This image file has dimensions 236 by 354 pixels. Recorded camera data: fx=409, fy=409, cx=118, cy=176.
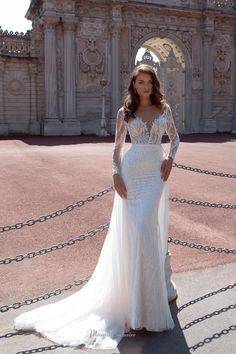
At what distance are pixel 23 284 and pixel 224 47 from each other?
25.5 m

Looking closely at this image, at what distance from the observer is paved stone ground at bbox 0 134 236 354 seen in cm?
311

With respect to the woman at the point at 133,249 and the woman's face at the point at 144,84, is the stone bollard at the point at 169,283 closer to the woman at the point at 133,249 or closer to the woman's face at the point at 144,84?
the woman at the point at 133,249

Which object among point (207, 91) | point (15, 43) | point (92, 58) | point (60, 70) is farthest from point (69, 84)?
point (207, 91)

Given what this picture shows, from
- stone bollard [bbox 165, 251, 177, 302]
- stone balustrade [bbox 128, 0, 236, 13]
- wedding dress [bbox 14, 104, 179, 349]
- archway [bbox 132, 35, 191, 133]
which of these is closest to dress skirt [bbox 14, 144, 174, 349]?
wedding dress [bbox 14, 104, 179, 349]

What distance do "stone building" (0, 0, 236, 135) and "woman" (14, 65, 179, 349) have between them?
62.9 feet

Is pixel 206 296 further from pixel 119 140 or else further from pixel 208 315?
pixel 119 140

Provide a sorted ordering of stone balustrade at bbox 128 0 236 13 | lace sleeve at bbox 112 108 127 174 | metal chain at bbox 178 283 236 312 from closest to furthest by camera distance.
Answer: lace sleeve at bbox 112 108 127 174, metal chain at bbox 178 283 236 312, stone balustrade at bbox 128 0 236 13

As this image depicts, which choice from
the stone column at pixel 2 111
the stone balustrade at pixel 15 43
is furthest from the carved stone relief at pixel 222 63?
the stone column at pixel 2 111

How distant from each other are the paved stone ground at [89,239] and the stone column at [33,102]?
39.1ft

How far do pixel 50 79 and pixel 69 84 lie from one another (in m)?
1.05

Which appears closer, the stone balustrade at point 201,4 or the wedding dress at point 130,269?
the wedding dress at point 130,269

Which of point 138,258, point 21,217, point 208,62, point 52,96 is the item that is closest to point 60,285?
point 138,258

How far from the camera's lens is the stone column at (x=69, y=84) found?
21.9 meters

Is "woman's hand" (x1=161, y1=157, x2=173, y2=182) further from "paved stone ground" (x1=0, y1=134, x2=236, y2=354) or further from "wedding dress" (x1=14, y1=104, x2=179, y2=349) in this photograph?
"paved stone ground" (x1=0, y1=134, x2=236, y2=354)
